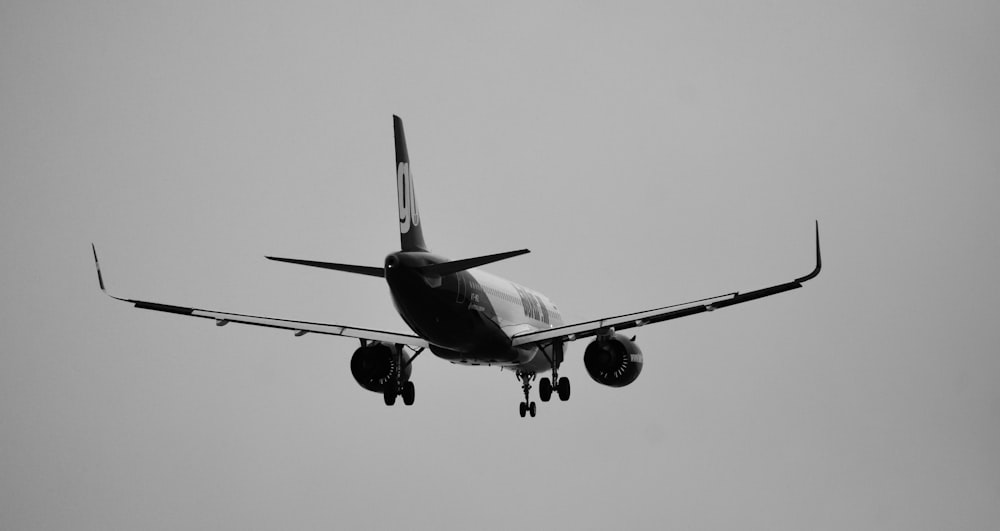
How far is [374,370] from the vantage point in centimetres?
4469

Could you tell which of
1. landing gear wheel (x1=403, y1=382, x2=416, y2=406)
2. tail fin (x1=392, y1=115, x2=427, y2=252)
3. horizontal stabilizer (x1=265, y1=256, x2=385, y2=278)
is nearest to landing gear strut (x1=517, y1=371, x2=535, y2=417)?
landing gear wheel (x1=403, y1=382, x2=416, y2=406)

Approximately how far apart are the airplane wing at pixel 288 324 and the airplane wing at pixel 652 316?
4.34 metres

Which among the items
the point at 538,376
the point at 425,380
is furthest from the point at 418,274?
the point at 425,380

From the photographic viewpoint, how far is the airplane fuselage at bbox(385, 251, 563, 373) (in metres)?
39.7

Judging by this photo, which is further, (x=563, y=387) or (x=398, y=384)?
(x=563, y=387)

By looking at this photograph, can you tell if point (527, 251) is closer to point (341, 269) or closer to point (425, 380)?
point (341, 269)

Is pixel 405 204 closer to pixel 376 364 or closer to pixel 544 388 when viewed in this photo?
pixel 376 364

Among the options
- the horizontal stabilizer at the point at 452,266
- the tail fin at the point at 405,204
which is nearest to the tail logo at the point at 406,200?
the tail fin at the point at 405,204

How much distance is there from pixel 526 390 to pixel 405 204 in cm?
1153

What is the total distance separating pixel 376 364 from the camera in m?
44.7

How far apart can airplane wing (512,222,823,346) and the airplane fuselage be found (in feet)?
3.66

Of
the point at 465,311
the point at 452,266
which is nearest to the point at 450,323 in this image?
the point at 465,311

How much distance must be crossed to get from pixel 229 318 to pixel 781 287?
57.4ft

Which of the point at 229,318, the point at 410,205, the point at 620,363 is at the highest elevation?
the point at 410,205
